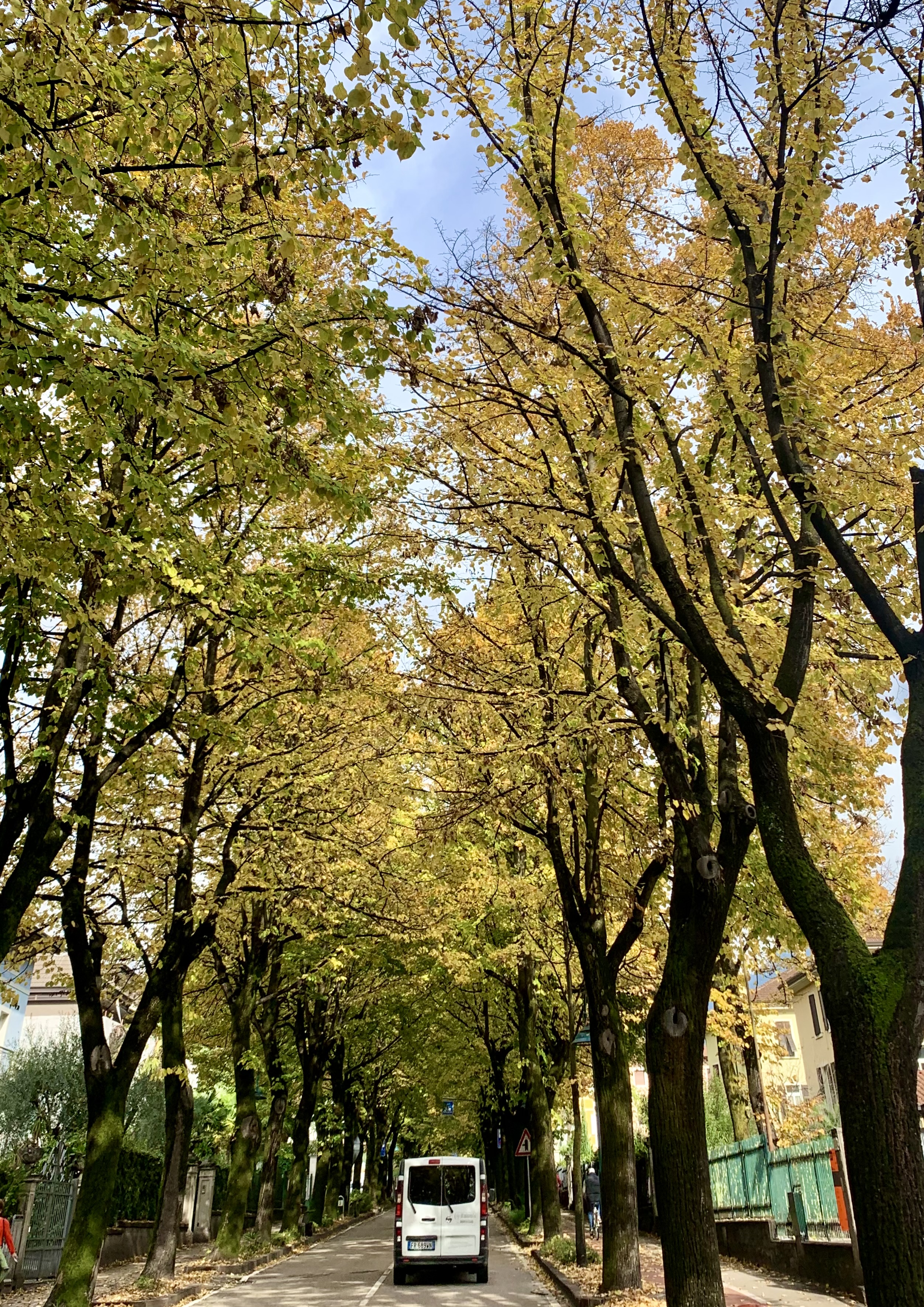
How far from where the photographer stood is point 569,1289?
13594 millimetres

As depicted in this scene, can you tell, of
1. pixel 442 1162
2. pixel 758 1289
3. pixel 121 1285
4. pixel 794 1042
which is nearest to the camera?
pixel 758 1289

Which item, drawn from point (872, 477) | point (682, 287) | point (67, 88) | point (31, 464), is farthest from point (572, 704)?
point (67, 88)

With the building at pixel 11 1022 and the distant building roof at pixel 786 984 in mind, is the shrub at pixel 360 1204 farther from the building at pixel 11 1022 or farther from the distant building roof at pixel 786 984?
the distant building roof at pixel 786 984

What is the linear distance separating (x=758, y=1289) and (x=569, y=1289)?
2577mm

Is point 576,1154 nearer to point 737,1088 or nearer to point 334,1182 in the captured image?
point 737,1088

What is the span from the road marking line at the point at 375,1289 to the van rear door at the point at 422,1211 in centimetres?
72

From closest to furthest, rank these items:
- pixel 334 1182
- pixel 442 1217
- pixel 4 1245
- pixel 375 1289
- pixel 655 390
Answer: pixel 655 390 < pixel 4 1245 < pixel 375 1289 < pixel 442 1217 < pixel 334 1182

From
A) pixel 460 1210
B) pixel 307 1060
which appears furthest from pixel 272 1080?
pixel 460 1210

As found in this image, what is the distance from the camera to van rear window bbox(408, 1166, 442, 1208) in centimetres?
1928

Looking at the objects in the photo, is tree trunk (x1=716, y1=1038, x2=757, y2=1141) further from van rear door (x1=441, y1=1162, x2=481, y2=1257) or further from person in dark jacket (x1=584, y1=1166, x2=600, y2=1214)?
van rear door (x1=441, y1=1162, x2=481, y2=1257)

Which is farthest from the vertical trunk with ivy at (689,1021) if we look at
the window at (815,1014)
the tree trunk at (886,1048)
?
the window at (815,1014)

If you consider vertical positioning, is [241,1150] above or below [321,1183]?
above

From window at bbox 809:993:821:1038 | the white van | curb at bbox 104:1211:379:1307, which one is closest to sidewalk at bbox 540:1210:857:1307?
the white van

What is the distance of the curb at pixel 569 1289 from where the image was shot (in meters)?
11.3
